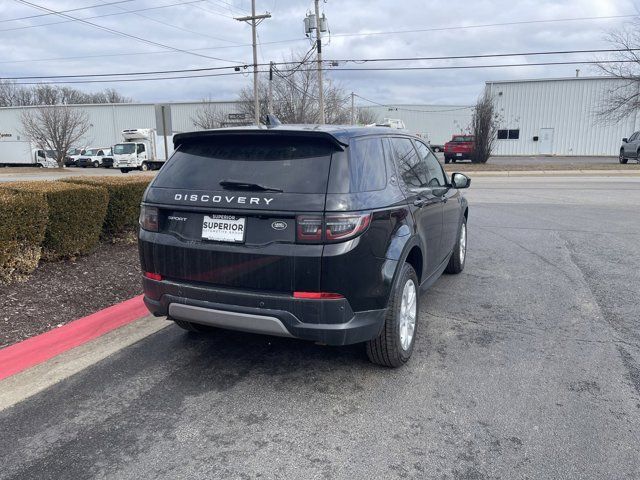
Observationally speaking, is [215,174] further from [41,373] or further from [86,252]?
[86,252]

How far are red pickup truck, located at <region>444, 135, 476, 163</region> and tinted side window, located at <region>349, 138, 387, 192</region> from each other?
3054 cm

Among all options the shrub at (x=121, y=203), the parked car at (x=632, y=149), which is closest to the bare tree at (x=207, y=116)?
the parked car at (x=632, y=149)

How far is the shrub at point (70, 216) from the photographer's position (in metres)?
5.74

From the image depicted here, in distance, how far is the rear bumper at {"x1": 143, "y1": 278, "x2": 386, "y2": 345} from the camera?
3279 millimetres

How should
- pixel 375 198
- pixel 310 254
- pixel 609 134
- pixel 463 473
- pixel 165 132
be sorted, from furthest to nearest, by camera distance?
pixel 609 134 → pixel 165 132 → pixel 375 198 → pixel 310 254 → pixel 463 473

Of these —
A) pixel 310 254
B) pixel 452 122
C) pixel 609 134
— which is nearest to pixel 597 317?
pixel 310 254

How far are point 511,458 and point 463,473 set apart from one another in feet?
1.03

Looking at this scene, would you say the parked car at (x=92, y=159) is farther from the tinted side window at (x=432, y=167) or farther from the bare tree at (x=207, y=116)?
the tinted side window at (x=432, y=167)

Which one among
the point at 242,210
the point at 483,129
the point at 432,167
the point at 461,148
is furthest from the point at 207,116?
the point at 242,210

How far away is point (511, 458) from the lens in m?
2.81

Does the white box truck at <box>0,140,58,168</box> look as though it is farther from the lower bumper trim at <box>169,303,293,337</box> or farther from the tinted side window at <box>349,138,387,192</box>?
the tinted side window at <box>349,138,387,192</box>

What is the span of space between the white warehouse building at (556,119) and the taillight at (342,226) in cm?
4785

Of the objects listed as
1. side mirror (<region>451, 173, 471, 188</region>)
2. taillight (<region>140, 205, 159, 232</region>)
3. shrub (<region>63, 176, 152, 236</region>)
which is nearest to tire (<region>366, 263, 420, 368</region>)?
taillight (<region>140, 205, 159, 232</region>)

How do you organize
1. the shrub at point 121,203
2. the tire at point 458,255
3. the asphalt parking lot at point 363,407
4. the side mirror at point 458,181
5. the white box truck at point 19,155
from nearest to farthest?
the asphalt parking lot at point 363,407
the side mirror at point 458,181
the tire at point 458,255
the shrub at point 121,203
the white box truck at point 19,155
